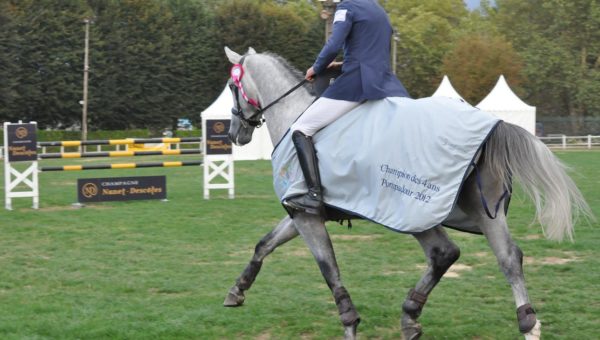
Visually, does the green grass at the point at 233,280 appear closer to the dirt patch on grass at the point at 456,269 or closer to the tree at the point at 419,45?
the dirt patch on grass at the point at 456,269

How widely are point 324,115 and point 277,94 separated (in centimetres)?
84

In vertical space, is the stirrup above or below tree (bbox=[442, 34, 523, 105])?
below

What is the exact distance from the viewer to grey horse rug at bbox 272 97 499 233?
19.9ft

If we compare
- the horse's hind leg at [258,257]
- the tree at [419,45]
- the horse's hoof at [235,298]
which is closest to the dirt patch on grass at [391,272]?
the horse's hind leg at [258,257]

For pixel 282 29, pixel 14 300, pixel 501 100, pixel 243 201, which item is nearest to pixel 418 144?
pixel 14 300

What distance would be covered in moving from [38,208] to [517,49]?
63.2 m

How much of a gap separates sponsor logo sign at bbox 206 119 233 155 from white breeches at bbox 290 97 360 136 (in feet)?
36.8

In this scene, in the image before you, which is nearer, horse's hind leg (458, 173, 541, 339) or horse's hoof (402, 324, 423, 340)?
horse's hind leg (458, 173, 541, 339)

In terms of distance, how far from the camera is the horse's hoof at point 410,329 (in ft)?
21.2

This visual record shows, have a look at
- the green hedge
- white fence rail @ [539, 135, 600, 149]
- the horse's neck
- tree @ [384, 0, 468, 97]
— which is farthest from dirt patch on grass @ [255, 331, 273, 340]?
tree @ [384, 0, 468, 97]

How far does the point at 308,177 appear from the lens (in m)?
6.54

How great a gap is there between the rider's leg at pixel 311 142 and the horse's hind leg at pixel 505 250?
112 centimetres

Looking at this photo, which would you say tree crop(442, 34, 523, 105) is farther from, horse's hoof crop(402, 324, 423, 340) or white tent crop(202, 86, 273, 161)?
horse's hoof crop(402, 324, 423, 340)

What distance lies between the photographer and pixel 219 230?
1276 cm
